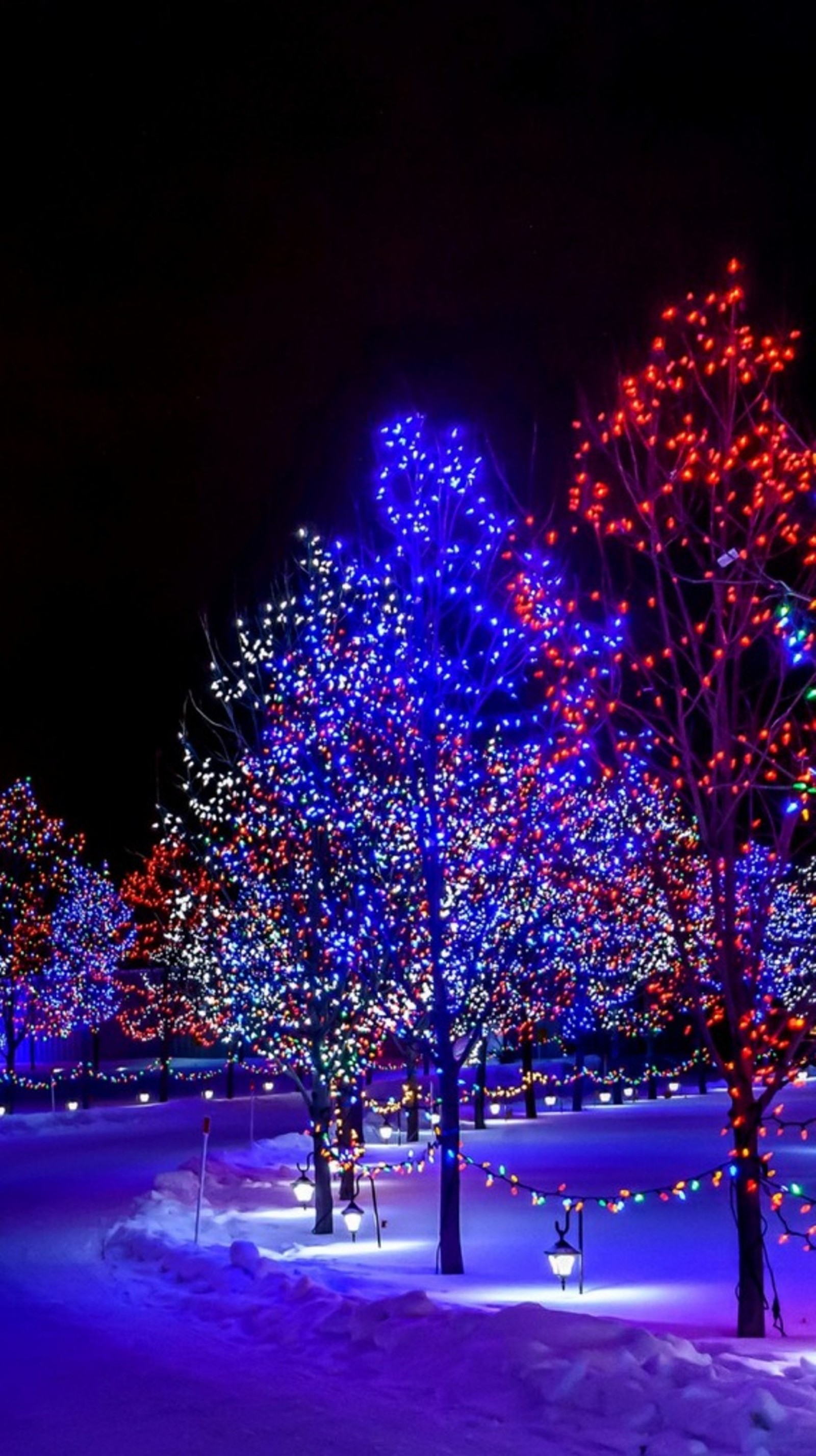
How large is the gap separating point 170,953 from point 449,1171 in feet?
117

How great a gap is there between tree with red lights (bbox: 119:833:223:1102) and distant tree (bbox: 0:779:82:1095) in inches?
125

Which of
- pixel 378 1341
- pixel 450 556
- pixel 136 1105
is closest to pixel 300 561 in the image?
pixel 450 556

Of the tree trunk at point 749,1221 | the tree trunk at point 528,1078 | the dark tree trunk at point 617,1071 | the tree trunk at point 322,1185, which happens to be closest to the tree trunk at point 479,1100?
the tree trunk at point 528,1078

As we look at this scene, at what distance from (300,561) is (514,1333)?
1121 cm

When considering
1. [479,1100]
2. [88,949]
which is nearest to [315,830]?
[479,1100]

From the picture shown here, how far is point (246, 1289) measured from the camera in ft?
43.6

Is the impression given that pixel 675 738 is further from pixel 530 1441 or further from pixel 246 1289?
pixel 246 1289

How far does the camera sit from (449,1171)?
1523 cm

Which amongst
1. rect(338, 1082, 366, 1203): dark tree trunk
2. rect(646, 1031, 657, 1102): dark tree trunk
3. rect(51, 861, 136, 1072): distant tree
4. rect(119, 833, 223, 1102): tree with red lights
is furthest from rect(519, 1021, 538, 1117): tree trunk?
rect(51, 861, 136, 1072): distant tree

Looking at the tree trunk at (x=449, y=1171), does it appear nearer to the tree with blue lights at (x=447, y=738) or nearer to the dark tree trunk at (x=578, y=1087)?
the tree with blue lights at (x=447, y=738)

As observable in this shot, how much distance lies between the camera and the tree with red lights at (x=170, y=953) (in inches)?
1032

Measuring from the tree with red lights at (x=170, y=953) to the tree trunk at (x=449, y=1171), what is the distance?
7.95m

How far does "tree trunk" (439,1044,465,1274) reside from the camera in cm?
1512

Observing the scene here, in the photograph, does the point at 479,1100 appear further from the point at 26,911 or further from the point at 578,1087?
the point at 26,911
